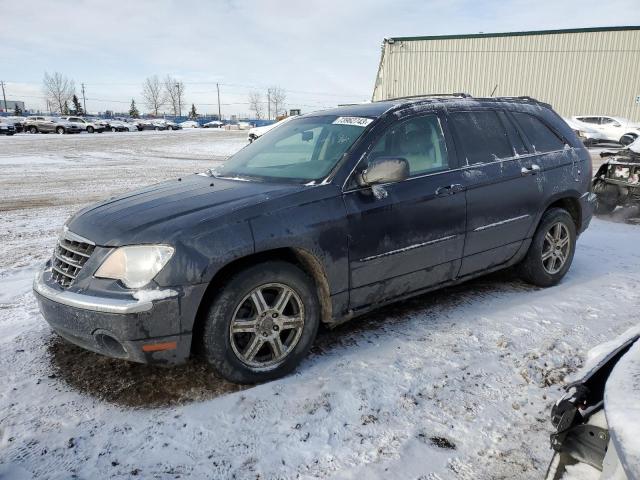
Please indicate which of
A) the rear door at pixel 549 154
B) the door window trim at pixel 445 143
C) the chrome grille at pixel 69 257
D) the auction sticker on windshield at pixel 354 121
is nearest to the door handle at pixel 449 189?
the door window trim at pixel 445 143

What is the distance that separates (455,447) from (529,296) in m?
2.46

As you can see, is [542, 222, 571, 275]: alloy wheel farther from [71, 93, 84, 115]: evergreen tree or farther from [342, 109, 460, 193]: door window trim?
[71, 93, 84, 115]: evergreen tree

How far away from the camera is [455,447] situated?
8.27ft

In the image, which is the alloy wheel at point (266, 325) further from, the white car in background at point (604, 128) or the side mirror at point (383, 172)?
the white car in background at point (604, 128)

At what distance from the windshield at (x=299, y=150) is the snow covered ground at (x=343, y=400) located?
4.21 feet

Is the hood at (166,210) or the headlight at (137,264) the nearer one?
the headlight at (137,264)

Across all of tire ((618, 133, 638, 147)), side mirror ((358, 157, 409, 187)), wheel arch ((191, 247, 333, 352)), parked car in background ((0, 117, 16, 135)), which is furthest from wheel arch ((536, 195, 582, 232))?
parked car in background ((0, 117, 16, 135))

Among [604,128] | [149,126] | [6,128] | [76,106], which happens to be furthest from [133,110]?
[604,128]

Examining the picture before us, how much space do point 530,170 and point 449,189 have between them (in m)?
1.11

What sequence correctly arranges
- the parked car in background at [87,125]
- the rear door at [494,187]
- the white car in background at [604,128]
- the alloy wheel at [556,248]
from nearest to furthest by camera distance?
the rear door at [494,187], the alloy wheel at [556,248], the white car in background at [604,128], the parked car in background at [87,125]

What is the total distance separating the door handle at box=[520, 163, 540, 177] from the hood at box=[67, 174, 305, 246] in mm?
2225

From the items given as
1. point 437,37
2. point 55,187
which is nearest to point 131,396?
point 55,187

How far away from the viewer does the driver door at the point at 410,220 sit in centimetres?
336

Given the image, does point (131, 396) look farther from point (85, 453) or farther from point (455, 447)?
point (455, 447)
